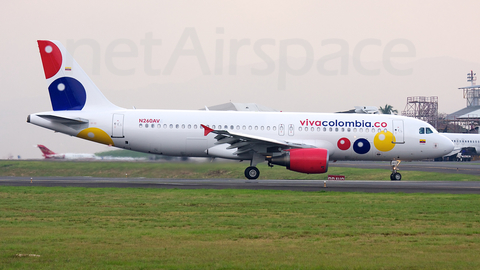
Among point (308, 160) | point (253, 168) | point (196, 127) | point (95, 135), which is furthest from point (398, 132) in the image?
point (95, 135)

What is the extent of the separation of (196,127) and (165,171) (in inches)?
122

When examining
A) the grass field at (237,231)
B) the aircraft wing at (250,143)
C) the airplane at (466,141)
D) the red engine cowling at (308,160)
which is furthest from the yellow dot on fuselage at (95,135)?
the airplane at (466,141)

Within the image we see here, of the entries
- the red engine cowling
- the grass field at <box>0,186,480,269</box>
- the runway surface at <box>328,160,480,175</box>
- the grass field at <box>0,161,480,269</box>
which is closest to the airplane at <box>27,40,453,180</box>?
the red engine cowling

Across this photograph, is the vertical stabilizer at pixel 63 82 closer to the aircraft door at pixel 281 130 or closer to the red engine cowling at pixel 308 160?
the aircraft door at pixel 281 130

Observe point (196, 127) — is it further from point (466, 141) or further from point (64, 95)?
point (466, 141)

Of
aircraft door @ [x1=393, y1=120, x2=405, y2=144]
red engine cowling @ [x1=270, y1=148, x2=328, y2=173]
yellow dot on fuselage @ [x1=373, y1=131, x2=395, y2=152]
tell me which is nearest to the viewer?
red engine cowling @ [x1=270, y1=148, x2=328, y2=173]

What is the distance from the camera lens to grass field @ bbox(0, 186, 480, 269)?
8.17 m

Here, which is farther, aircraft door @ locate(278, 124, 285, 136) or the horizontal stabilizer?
aircraft door @ locate(278, 124, 285, 136)

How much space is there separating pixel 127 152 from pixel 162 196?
Result: 14438mm

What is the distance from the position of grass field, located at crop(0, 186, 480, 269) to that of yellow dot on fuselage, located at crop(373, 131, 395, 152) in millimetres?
9926

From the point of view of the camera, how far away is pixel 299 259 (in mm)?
8312

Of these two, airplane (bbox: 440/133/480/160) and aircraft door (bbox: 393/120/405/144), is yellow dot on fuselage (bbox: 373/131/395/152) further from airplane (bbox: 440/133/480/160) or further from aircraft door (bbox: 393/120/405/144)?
airplane (bbox: 440/133/480/160)

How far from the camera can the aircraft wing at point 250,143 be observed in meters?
25.2

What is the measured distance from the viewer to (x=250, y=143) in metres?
26.0
